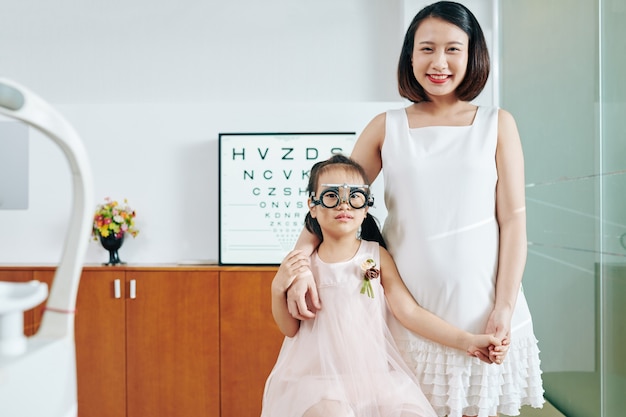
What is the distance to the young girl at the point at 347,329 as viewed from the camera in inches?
54.5

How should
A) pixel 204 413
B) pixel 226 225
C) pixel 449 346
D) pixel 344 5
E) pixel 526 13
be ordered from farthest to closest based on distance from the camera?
pixel 344 5 < pixel 226 225 < pixel 204 413 < pixel 526 13 < pixel 449 346

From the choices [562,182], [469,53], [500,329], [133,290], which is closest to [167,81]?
[133,290]

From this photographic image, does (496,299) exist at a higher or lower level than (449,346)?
higher

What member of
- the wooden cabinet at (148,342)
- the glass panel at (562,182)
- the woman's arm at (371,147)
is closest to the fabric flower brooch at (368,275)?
the woman's arm at (371,147)

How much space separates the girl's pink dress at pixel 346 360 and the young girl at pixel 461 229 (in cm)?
6

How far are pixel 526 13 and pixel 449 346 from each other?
239cm

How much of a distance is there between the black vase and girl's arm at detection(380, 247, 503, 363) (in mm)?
2467

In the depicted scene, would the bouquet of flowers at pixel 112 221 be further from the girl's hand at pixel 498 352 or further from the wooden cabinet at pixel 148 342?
the girl's hand at pixel 498 352

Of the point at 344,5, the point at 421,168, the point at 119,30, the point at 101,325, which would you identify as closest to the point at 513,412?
the point at 421,168

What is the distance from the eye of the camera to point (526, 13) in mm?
3197

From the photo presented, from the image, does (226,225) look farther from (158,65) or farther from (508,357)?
(508,357)

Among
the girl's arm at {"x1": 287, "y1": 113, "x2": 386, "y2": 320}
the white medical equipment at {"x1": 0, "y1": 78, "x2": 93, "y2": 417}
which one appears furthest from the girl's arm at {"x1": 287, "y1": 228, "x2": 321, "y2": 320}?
the white medical equipment at {"x1": 0, "y1": 78, "x2": 93, "y2": 417}

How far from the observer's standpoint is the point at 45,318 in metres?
0.64

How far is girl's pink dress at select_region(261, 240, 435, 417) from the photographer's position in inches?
54.6
